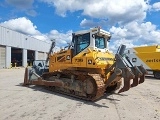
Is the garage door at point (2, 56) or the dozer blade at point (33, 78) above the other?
the garage door at point (2, 56)

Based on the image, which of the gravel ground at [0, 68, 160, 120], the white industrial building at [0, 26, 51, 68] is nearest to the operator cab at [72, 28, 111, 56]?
the gravel ground at [0, 68, 160, 120]

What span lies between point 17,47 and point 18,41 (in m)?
1.06

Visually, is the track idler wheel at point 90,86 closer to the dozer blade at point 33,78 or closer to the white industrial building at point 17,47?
the dozer blade at point 33,78

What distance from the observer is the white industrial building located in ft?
105

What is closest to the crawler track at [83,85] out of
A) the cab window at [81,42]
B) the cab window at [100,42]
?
the cab window at [81,42]

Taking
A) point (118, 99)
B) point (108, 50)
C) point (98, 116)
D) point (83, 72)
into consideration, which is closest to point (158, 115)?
point (98, 116)

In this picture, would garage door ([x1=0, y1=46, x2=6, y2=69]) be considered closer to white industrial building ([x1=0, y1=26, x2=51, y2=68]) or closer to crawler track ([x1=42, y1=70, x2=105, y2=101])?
white industrial building ([x1=0, y1=26, x2=51, y2=68])

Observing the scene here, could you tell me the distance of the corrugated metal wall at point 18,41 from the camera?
31.8 metres

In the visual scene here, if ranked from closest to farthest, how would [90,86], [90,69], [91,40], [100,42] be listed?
[90,86]
[90,69]
[91,40]
[100,42]

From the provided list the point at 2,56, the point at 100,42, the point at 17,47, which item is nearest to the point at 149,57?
the point at 100,42

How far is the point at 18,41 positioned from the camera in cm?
3703

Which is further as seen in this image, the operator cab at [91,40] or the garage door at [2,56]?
the garage door at [2,56]

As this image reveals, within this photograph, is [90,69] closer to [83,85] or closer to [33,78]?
[83,85]

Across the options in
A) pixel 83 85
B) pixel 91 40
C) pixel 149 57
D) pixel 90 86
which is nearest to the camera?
pixel 90 86
